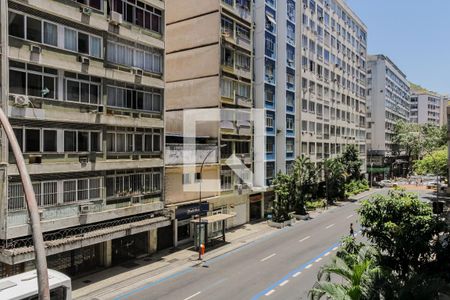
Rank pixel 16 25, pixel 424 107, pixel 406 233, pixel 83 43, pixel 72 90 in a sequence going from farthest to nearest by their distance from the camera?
pixel 424 107 < pixel 83 43 < pixel 72 90 < pixel 16 25 < pixel 406 233

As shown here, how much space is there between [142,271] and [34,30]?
58.9 feet

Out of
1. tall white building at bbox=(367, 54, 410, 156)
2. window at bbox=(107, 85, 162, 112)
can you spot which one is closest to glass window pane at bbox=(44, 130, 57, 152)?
window at bbox=(107, 85, 162, 112)

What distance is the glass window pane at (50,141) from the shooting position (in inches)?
893

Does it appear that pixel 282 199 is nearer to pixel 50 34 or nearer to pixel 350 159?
pixel 50 34

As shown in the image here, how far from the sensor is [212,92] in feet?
130

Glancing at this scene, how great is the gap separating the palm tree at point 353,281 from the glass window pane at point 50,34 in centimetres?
2001

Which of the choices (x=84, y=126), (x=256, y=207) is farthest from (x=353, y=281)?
(x=256, y=207)

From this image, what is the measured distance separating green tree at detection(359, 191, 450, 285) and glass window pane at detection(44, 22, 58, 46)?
19.9 m

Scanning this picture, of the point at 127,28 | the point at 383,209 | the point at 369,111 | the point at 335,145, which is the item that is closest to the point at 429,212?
the point at 383,209

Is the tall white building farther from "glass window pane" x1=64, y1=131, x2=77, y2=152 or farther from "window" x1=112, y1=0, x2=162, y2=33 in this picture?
"glass window pane" x1=64, y1=131, x2=77, y2=152

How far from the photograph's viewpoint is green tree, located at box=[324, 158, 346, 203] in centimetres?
6047

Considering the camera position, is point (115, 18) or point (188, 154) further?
point (188, 154)

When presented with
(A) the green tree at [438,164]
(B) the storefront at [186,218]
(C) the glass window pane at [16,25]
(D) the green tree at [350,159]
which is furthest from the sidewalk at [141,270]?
(A) the green tree at [438,164]

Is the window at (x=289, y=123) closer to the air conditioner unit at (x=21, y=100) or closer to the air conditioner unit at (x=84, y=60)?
the air conditioner unit at (x=84, y=60)
